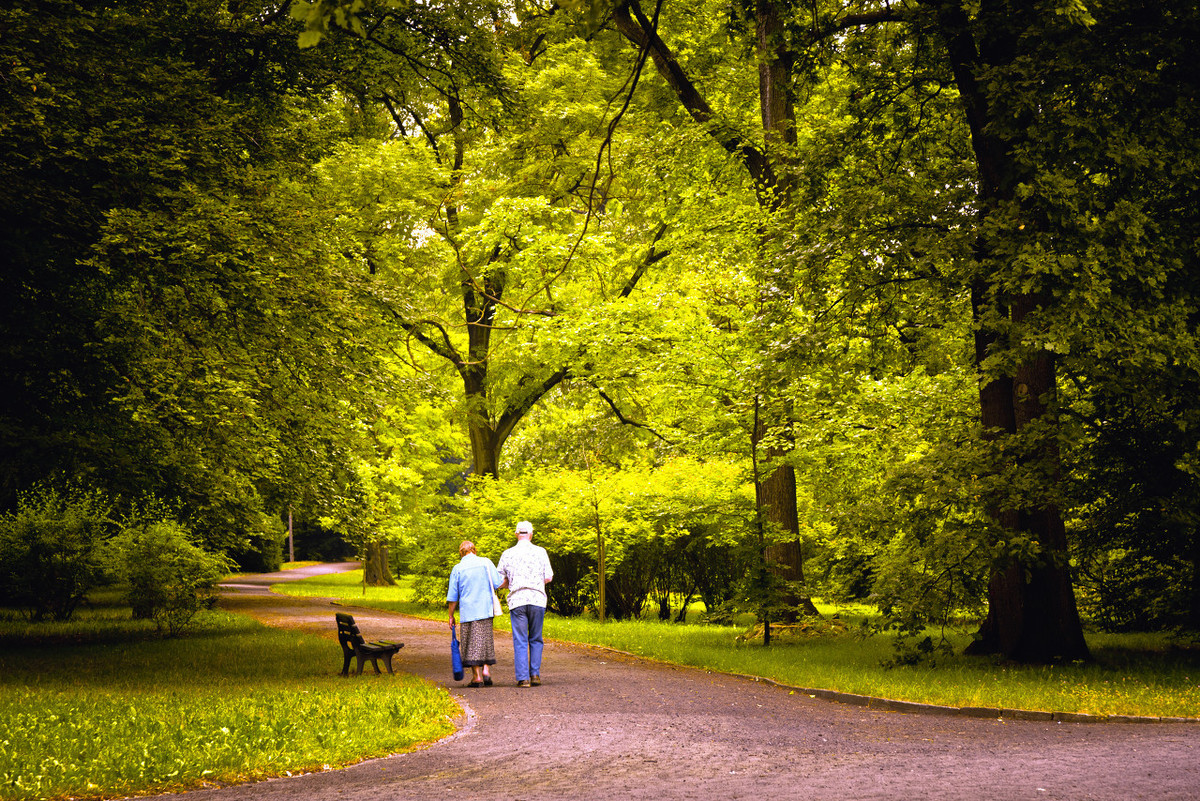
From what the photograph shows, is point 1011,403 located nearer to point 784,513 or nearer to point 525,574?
point 784,513

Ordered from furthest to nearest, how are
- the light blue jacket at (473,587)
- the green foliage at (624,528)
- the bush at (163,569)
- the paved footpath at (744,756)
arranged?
the green foliage at (624,528), the bush at (163,569), the light blue jacket at (473,587), the paved footpath at (744,756)

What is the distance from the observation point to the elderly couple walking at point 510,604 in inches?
463

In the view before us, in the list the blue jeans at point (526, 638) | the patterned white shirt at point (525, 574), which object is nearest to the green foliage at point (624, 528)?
the patterned white shirt at point (525, 574)

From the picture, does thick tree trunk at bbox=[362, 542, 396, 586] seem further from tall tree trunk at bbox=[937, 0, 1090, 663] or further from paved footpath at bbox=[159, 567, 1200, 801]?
tall tree trunk at bbox=[937, 0, 1090, 663]

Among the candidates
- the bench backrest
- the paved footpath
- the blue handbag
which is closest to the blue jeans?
the paved footpath

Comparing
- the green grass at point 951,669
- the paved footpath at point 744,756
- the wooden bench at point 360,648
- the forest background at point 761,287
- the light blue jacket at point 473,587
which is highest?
the forest background at point 761,287

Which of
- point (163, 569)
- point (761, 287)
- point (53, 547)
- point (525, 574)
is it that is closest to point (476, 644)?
point (525, 574)

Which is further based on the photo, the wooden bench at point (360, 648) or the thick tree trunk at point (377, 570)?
the thick tree trunk at point (377, 570)

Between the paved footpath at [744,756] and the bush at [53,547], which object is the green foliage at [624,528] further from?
the paved footpath at [744,756]

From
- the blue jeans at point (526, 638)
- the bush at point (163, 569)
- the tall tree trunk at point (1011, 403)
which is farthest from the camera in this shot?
the bush at point (163, 569)

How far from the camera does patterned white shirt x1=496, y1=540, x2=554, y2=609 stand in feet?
38.6

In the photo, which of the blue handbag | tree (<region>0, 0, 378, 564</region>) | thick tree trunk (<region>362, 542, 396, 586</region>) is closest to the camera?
tree (<region>0, 0, 378, 564</region>)

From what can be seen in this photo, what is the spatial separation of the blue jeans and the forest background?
149 inches

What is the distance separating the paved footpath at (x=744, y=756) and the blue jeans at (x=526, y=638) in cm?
57
